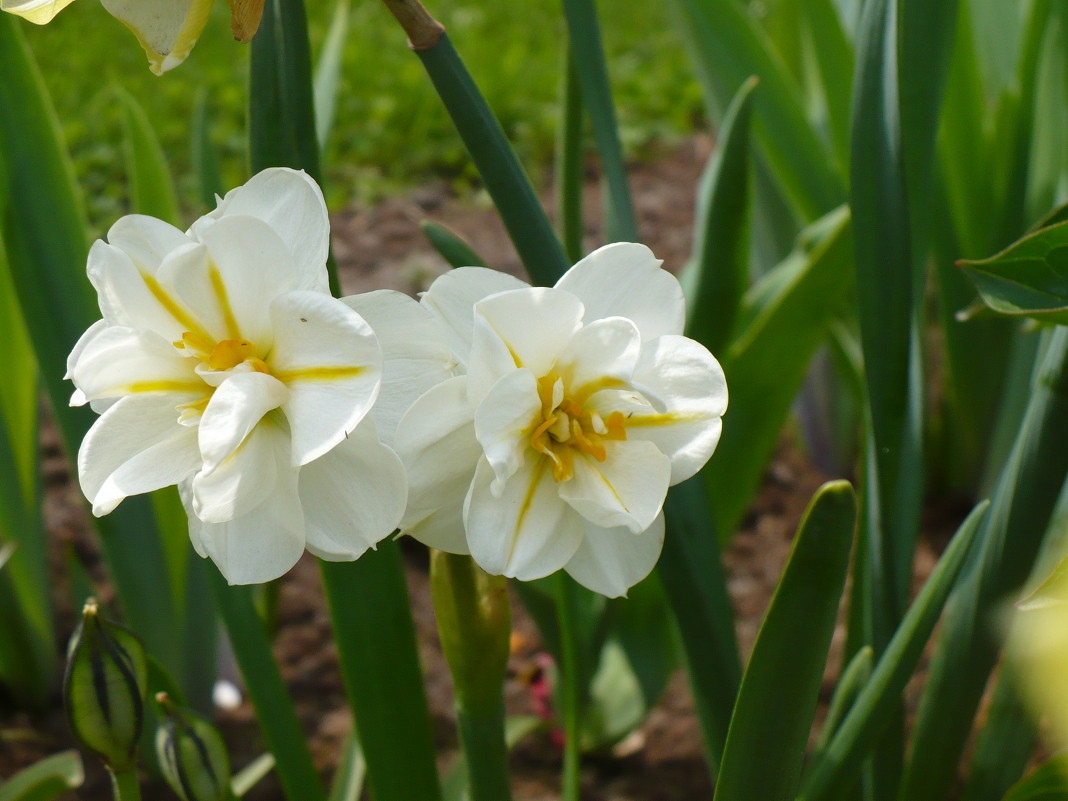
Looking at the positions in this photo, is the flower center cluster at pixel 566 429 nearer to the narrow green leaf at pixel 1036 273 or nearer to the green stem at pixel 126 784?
the narrow green leaf at pixel 1036 273

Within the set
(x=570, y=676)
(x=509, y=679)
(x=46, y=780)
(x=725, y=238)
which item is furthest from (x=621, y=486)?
(x=509, y=679)

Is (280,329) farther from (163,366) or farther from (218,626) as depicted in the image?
(218,626)

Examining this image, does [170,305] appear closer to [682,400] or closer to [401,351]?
[401,351]

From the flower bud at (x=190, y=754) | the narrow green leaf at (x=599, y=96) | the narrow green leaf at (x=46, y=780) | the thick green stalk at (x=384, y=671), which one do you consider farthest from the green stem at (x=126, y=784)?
the narrow green leaf at (x=599, y=96)

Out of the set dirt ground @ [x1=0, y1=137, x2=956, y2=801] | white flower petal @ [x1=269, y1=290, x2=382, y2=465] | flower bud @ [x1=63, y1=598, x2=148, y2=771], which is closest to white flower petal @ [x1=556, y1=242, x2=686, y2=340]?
white flower petal @ [x1=269, y1=290, x2=382, y2=465]

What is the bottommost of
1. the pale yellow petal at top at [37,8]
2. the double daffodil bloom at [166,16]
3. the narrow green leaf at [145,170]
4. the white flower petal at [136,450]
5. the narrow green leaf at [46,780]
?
the narrow green leaf at [46,780]

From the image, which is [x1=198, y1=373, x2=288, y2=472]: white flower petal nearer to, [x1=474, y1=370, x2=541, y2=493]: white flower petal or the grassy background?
[x1=474, y1=370, x2=541, y2=493]: white flower petal
